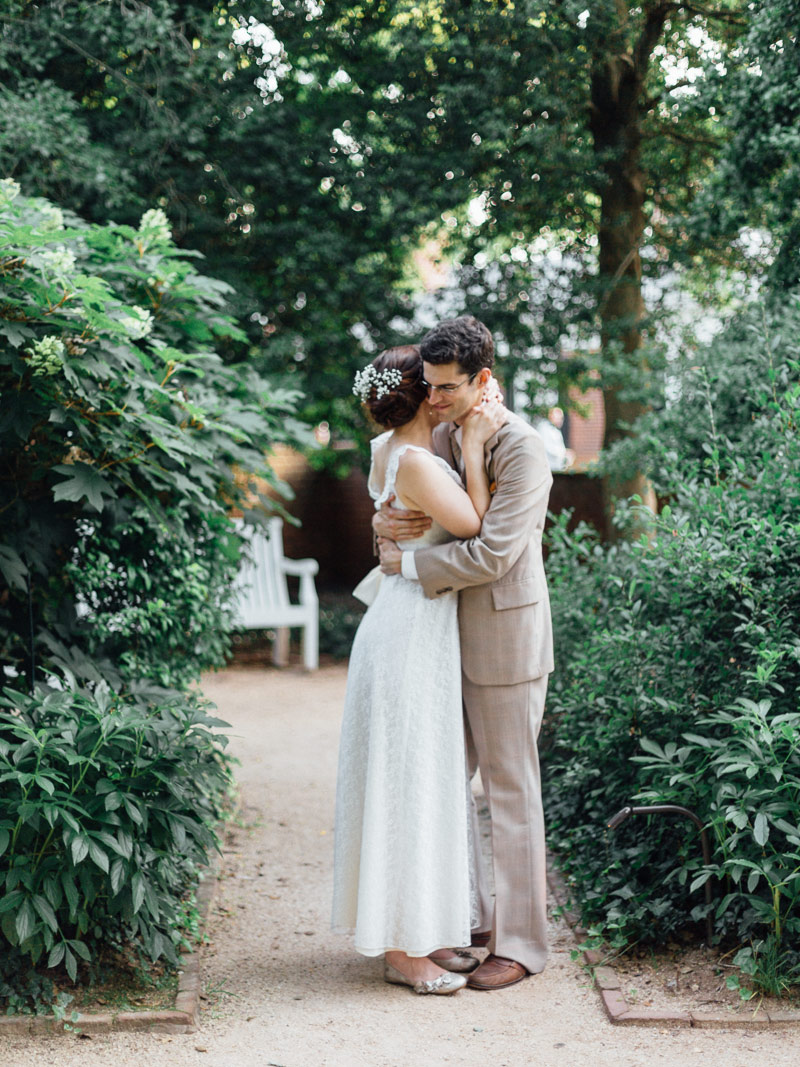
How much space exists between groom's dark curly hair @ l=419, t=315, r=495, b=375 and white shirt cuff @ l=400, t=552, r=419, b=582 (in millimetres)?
595

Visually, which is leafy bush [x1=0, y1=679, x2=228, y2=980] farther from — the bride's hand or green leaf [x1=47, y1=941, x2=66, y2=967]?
the bride's hand

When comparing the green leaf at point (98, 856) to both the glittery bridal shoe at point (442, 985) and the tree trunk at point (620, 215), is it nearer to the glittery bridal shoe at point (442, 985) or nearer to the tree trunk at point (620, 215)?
the glittery bridal shoe at point (442, 985)

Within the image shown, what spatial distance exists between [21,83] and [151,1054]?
5.93 meters

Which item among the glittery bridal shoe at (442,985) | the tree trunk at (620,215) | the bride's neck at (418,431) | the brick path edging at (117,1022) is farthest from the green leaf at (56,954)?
the tree trunk at (620,215)

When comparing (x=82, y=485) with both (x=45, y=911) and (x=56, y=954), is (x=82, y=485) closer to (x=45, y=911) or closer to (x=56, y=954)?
(x=45, y=911)

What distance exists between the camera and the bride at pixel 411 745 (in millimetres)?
3176

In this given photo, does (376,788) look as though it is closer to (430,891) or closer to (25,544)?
(430,891)

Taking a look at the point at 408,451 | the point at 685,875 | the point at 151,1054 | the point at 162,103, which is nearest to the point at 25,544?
the point at 408,451

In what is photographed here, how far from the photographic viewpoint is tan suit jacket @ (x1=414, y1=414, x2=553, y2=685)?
10.4 ft

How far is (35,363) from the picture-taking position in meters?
3.26

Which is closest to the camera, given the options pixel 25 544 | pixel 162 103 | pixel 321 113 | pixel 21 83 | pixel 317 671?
pixel 25 544

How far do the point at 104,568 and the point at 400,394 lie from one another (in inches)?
64.1

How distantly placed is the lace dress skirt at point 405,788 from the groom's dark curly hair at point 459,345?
709mm

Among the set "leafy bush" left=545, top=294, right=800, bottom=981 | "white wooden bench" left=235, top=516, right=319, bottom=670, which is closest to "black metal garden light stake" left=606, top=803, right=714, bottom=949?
"leafy bush" left=545, top=294, right=800, bottom=981
